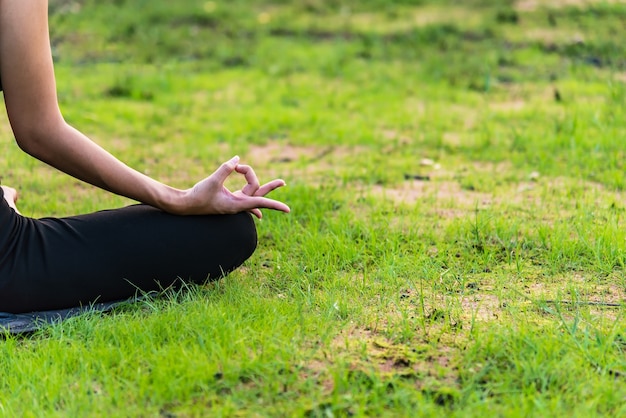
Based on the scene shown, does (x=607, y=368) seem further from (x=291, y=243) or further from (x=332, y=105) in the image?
(x=332, y=105)

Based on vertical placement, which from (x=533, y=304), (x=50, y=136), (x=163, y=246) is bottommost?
(x=533, y=304)

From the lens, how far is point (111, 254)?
9.58ft

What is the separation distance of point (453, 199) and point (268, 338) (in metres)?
1.81

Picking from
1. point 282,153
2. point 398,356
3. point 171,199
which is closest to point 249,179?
point 171,199

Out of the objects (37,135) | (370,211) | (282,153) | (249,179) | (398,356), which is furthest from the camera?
(282,153)

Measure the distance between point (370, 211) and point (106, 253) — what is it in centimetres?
153

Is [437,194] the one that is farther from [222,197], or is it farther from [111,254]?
[111,254]

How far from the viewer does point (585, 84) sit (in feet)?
20.6

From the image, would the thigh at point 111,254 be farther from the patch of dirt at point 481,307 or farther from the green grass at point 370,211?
the patch of dirt at point 481,307

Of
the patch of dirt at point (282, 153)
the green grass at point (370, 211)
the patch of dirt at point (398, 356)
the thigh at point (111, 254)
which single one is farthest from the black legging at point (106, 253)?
the patch of dirt at point (282, 153)

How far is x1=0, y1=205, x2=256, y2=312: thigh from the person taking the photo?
9.33ft

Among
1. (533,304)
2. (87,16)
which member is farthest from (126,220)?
(87,16)

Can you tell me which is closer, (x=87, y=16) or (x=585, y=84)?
(x=585, y=84)

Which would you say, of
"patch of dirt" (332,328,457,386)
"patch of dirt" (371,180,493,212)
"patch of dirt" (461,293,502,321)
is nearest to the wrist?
"patch of dirt" (332,328,457,386)
